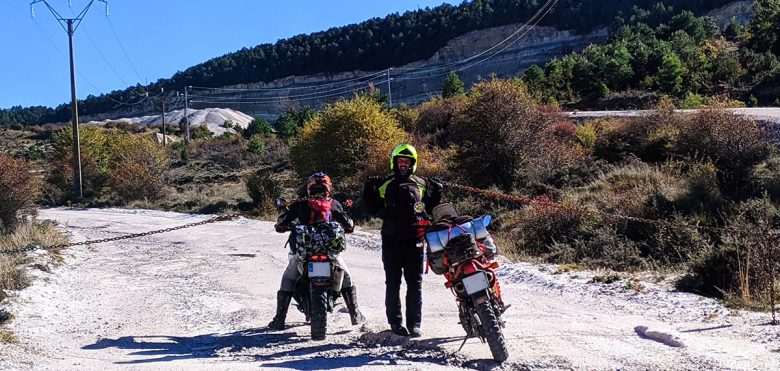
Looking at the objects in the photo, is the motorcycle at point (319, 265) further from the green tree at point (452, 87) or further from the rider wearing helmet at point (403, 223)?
the green tree at point (452, 87)

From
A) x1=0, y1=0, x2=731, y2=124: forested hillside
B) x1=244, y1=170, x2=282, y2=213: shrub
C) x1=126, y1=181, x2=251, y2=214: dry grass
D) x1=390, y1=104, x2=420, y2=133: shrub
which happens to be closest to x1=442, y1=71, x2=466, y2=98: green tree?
x1=390, y1=104, x2=420, y2=133: shrub

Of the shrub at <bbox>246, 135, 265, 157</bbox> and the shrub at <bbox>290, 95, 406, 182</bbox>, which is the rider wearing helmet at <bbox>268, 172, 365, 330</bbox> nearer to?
the shrub at <bbox>290, 95, 406, 182</bbox>

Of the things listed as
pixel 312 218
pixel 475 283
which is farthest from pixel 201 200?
pixel 475 283

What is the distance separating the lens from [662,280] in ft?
28.5

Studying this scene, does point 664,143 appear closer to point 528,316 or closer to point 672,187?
point 672,187

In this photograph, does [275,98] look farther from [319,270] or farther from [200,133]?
[319,270]

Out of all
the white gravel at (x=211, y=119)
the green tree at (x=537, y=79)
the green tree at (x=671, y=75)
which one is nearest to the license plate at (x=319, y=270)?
the green tree at (x=671, y=75)

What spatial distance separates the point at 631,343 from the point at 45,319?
650 centimetres

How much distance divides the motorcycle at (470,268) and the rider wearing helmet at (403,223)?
27cm

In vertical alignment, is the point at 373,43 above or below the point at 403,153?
above

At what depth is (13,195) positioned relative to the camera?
17.8m

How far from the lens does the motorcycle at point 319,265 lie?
6.23m

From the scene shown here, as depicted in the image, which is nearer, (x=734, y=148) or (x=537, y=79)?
(x=734, y=148)

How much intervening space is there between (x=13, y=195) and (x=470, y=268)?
16.5 meters
